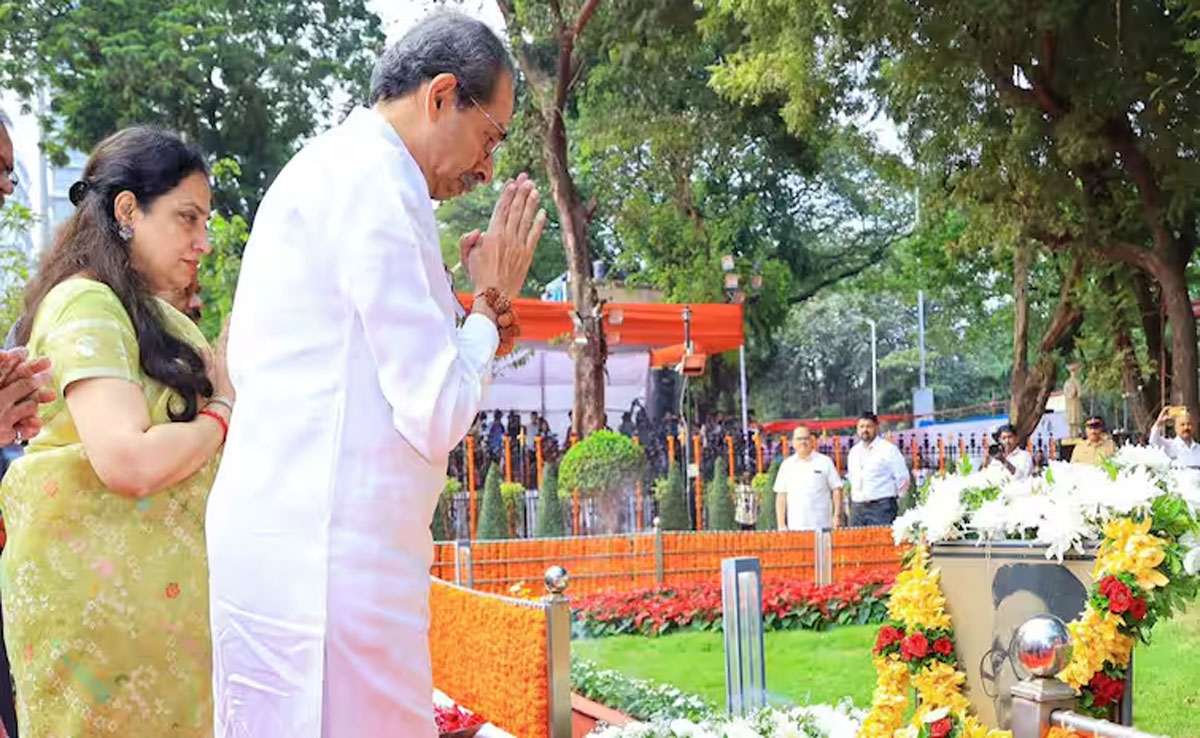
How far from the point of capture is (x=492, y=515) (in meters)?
13.1

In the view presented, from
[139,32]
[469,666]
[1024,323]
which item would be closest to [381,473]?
[469,666]

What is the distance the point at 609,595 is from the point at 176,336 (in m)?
7.54

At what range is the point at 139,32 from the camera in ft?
62.4

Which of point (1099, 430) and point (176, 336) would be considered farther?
point (1099, 430)

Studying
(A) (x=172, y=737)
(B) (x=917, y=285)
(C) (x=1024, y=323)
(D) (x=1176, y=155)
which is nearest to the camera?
(A) (x=172, y=737)

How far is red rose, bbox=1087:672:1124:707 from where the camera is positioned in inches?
110

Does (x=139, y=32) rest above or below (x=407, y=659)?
above

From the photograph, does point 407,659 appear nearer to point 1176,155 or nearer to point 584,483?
point 584,483

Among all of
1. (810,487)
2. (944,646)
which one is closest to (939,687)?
(944,646)

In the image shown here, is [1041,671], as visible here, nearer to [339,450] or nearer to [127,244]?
[339,450]

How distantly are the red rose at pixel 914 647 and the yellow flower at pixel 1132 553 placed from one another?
58 cm

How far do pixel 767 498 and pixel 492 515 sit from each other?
10.2 ft

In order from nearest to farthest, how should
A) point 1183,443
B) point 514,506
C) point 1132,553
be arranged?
point 1132,553 → point 1183,443 → point 514,506

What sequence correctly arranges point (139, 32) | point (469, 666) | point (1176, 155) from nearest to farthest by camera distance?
point (469, 666)
point (1176, 155)
point (139, 32)
